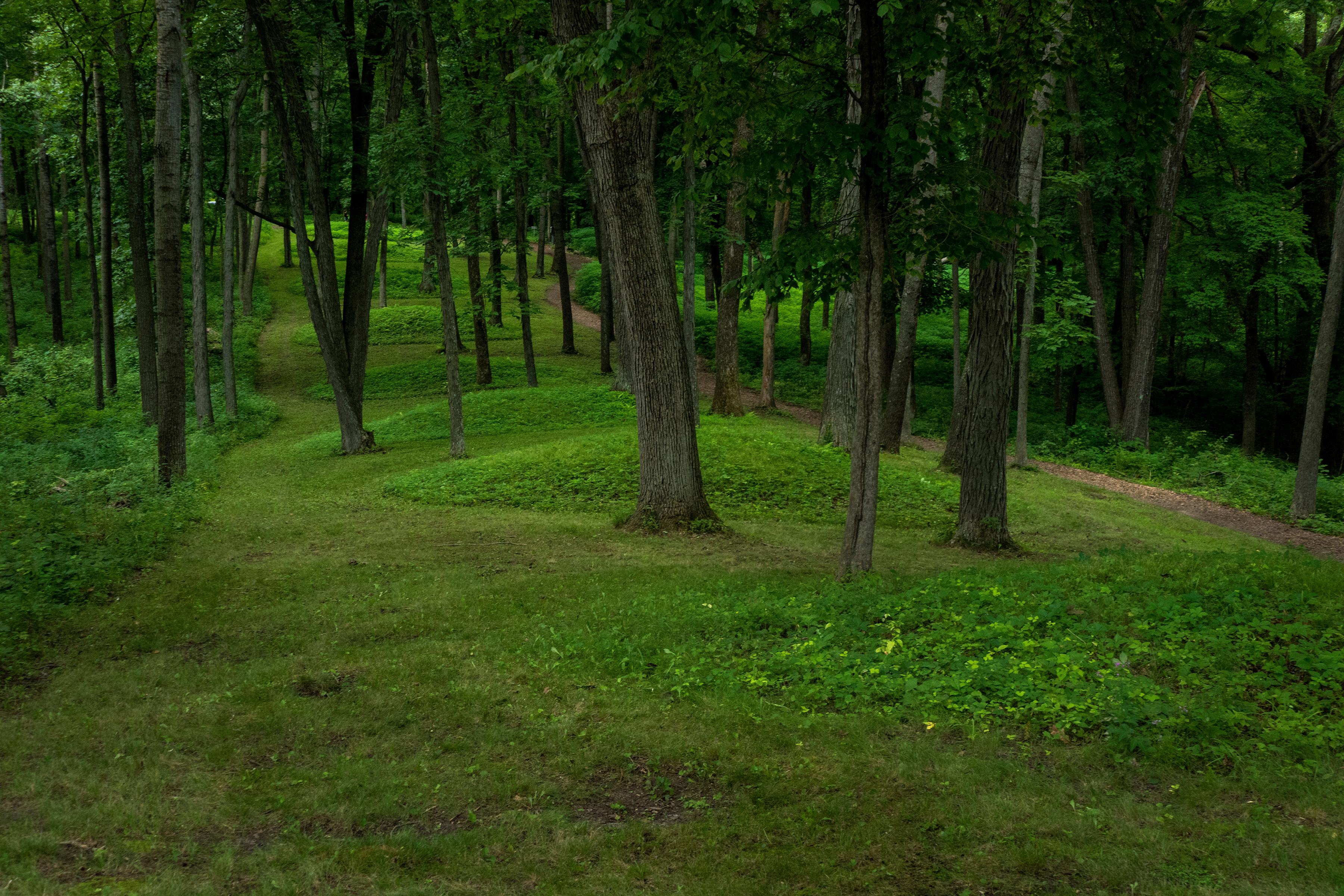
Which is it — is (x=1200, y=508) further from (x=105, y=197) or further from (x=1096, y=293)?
(x=105, y=197)

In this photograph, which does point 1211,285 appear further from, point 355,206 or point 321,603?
point 321,603

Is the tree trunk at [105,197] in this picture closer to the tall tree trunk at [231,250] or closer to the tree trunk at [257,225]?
the tall tree trunk at [231,250]

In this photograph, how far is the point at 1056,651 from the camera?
6.55 meters

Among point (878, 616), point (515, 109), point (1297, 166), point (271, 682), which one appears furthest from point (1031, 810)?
point (1297, 166)

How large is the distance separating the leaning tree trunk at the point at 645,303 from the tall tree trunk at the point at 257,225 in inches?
700

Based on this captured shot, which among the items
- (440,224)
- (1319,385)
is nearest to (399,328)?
(440,224)

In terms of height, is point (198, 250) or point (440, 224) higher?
point (440, 224)

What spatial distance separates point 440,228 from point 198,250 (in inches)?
262

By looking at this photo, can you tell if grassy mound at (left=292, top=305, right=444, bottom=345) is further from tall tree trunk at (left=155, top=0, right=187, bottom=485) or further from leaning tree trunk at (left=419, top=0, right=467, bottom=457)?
tall tree trunk at (left=155, top=0, right=187, bottom=485)

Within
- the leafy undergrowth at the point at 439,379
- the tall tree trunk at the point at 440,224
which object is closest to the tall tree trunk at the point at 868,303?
the tall tree trunk at the point at 440,224

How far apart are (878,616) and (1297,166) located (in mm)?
28736

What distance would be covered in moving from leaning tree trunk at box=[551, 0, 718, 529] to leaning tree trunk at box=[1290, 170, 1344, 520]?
12.5 metres

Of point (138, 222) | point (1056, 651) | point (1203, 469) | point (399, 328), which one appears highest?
point (138, 222)

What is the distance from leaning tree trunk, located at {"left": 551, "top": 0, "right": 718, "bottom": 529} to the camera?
11922 millimetres
